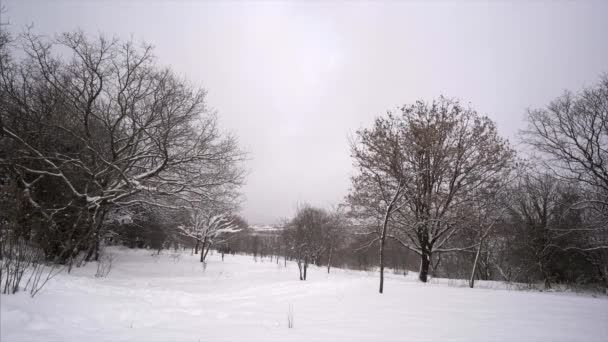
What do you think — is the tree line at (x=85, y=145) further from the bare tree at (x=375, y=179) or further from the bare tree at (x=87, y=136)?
the bare tree at (x=375, y=179)

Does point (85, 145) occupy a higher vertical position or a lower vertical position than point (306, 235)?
higher

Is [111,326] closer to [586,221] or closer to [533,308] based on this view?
[533,308]

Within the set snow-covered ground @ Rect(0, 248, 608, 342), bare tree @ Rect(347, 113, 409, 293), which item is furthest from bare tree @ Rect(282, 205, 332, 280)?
snow-covered ground @ Rect(0, 248, 608, 342)

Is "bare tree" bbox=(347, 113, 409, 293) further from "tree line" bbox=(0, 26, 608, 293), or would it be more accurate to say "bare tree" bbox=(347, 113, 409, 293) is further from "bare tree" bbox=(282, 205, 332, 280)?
"bare tree" bbox=(282, 205, 332, 280)

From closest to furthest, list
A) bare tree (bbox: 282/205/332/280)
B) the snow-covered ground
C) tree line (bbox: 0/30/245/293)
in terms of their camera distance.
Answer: the snow-covered ground < tree line (bbox: 0/30/245/293) < bare tree (bbox: 282/205/332/280)

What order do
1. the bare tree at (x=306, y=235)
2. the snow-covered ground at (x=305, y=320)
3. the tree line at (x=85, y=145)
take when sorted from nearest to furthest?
the snow-covered ground at (x=305, y=320) → the tree line at (x=85, y=145) → the bare tree at (x=306, y=235)

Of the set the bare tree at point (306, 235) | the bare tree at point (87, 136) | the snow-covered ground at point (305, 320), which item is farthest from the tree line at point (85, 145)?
the bare tree at point (306, 235)

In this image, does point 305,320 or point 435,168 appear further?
point 435,168

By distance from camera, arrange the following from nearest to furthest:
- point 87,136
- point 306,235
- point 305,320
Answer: point 305,320
point 87,136
point 306,235

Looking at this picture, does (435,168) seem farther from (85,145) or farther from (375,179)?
(85,145)

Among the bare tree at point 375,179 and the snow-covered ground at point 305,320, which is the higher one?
the bare tree at point 375,179

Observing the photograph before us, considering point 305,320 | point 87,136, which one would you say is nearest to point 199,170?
point 87,136

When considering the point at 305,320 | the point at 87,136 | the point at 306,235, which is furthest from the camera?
the point at 306,235

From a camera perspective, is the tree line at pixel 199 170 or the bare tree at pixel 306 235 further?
the bare tree at pixel 306 235
